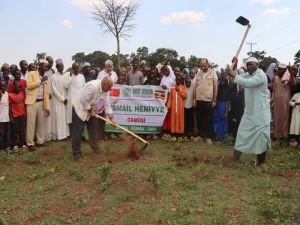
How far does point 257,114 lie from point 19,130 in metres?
4.98

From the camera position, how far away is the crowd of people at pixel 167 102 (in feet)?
28.2

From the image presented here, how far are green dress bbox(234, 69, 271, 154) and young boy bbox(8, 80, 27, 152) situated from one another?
4503 millimetres

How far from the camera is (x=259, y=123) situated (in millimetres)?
6988

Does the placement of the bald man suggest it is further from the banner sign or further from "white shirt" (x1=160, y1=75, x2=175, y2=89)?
"white shirt" (x1=160, y1=75, x2=175, y2=89)

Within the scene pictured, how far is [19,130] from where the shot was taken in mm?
8688

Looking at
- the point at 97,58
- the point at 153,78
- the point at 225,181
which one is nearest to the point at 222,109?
the point at 153,78

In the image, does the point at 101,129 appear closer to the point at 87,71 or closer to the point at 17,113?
the point at 87,71

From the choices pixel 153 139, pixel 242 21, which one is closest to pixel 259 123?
pixel 242 21

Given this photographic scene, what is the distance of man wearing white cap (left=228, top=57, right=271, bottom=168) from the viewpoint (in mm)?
6927

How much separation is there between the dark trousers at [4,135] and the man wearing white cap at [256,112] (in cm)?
465

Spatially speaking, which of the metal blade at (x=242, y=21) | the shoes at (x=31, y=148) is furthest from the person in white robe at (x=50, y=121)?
the metal blade at (x=242, y=21)

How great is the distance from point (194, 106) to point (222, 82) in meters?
0.87

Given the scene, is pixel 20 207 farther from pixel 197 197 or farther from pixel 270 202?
pixel 270 202

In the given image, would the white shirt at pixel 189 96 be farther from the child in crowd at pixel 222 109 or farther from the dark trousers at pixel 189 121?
the child in crowd at pixel 222 109
